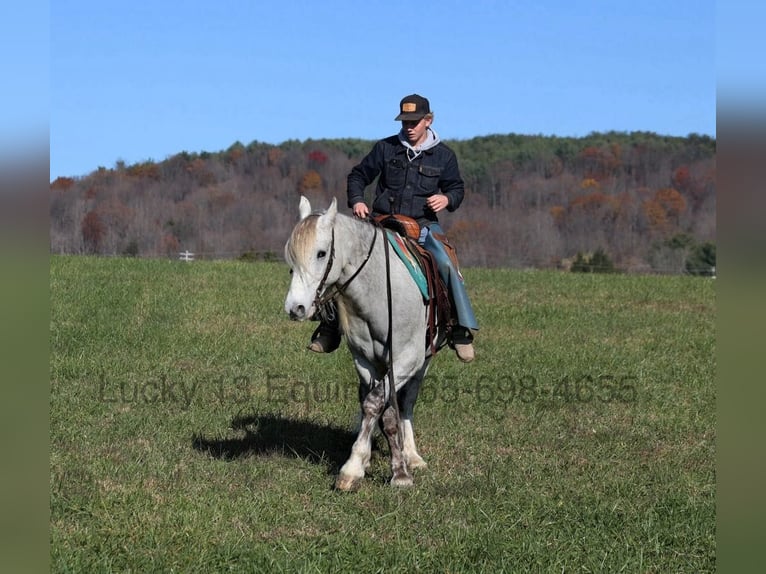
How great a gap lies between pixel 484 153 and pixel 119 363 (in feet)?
289

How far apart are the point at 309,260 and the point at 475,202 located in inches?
3104

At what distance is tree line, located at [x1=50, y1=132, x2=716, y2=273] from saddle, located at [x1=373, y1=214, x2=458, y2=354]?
44763 mm

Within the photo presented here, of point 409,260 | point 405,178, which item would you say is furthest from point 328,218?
point 405,178

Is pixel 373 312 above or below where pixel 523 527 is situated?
above

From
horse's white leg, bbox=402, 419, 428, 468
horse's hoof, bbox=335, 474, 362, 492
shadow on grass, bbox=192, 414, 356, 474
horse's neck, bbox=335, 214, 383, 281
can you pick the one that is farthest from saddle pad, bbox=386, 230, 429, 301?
shadow on grass, bbox=192, 414, 356, 474

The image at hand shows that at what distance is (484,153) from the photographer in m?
98.5

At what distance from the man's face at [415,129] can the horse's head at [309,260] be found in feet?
5.27

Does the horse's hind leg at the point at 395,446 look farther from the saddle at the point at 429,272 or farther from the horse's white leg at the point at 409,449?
the saddle at the point at 429,272

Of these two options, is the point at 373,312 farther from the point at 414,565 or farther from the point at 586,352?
the point at 586,352

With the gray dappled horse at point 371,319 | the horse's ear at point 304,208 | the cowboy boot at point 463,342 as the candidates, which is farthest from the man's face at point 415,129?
the cowboy boot at point 463,342

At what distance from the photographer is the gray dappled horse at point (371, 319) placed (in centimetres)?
678
